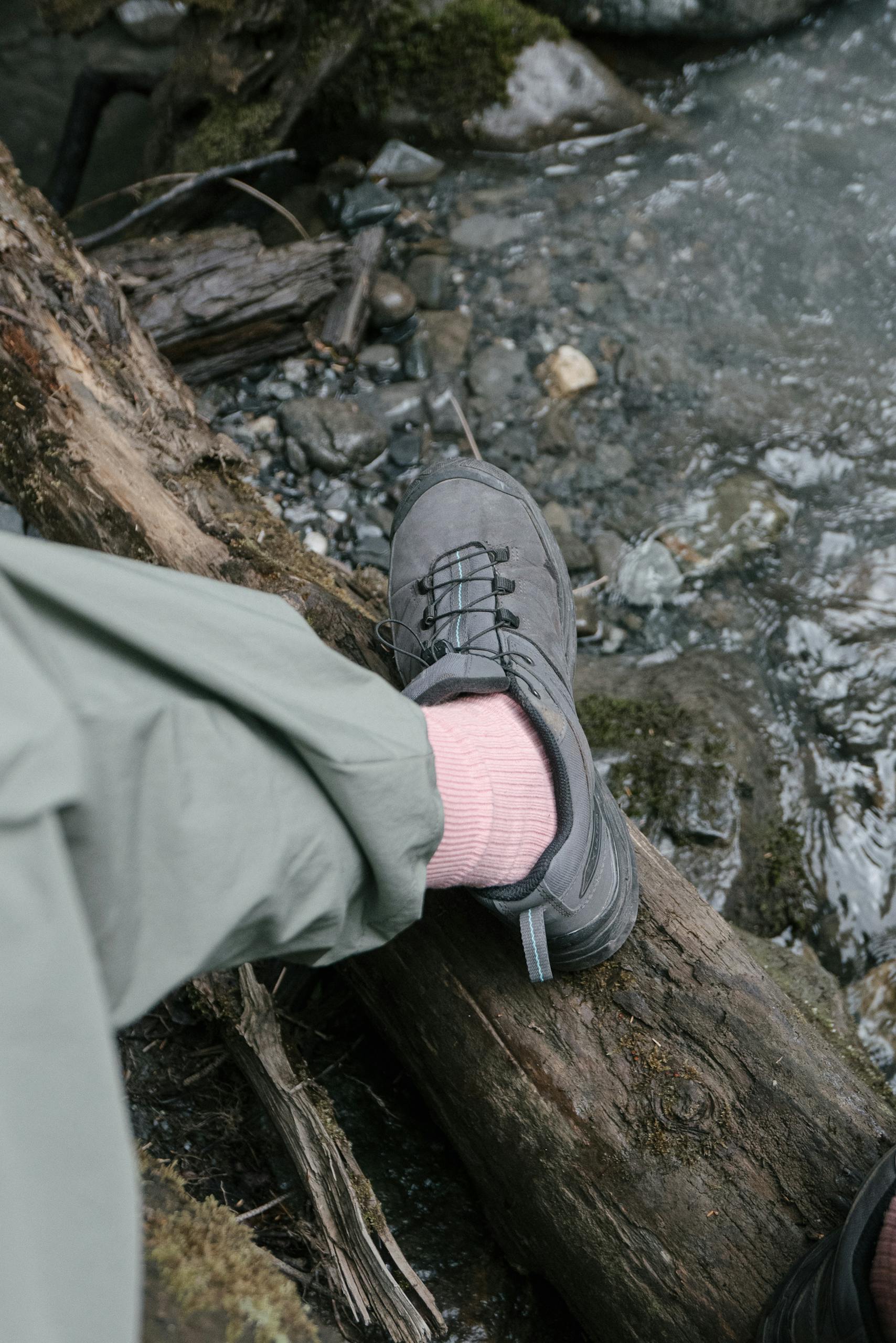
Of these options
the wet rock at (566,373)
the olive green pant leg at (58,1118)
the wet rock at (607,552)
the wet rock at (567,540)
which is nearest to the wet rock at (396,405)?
the wet rock at (566,373)

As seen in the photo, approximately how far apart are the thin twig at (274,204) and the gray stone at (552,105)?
3.69 feet

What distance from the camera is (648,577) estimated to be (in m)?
3.46

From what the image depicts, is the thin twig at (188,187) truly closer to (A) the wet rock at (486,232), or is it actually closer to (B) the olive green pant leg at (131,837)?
(A) the wet rock at (486,232)

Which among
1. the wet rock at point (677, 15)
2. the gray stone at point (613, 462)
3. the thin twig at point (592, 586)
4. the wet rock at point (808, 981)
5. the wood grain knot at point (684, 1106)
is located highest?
the wet rock at point (677, 15)

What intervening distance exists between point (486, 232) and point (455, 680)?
344cm

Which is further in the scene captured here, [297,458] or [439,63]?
[439,63]

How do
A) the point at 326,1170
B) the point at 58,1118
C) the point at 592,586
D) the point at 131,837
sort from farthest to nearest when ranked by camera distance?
the point at 592,586 → the point at 326,1170 → the point at 131,837 → the point at 58,1118

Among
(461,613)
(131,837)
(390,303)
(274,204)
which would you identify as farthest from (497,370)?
(131,837)

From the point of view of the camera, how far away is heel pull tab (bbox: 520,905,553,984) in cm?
161

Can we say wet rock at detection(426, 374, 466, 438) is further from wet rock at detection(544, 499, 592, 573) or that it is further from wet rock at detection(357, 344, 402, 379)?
wet rock at detection(544, 499, 592, 573)

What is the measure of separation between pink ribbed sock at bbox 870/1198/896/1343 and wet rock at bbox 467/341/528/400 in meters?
3.33

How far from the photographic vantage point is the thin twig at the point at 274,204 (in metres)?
4.14

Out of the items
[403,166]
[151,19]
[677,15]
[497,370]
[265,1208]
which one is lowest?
[265,1208]

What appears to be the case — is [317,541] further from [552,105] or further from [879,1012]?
[552,105]
